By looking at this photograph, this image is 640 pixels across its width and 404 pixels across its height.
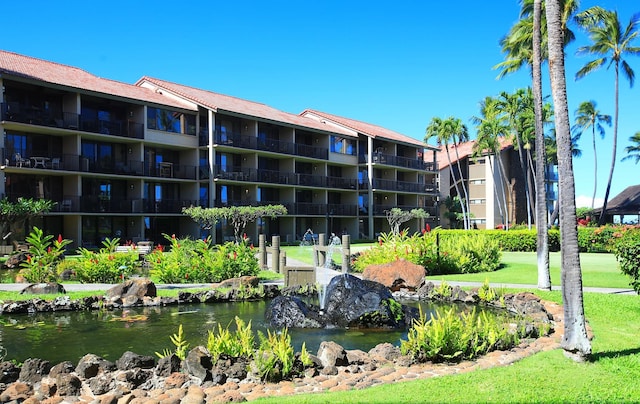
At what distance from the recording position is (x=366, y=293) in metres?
12.4

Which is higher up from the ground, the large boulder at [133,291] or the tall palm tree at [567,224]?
the tall palm tree at [567,224]

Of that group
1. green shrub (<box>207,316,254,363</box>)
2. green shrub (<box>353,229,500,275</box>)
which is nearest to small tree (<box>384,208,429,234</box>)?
green shrub (<box>353,229,500,275</box>)

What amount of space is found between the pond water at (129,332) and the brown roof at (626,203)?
57.4 metres

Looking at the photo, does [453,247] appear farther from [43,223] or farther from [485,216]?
[485,216]

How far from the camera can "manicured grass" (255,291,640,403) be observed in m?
6.30

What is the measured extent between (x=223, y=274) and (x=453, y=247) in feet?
Answer: 30.2

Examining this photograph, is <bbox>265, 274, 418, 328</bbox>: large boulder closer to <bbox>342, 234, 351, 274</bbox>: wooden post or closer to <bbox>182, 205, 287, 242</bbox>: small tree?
<bbox>342, 234, 351, 274</bbox>: wooden post

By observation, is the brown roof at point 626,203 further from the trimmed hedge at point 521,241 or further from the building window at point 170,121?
the building window at point 170,121

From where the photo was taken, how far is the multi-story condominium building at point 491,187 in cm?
6438

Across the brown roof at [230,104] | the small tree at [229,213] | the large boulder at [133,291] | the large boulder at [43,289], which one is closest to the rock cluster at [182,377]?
the large boulder at [133,291]

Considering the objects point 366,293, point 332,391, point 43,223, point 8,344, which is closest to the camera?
point 332,391

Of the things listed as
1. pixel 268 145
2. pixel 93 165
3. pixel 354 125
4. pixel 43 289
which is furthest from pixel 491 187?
pixel 43 289

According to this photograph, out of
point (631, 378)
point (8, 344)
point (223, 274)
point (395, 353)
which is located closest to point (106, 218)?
point (223, 274)

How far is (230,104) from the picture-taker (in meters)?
43.3
